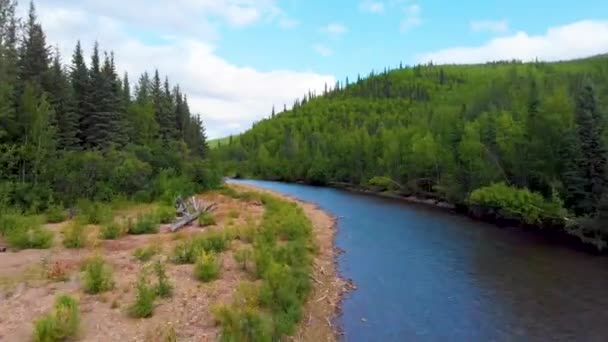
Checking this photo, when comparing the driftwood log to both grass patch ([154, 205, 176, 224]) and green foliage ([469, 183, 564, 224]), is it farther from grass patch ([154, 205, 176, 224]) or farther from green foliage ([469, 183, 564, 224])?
green foliage ([469, 183, 564, 224])

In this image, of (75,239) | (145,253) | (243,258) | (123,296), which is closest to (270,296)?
(123,296)

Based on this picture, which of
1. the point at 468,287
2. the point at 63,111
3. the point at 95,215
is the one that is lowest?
the point at 468,287

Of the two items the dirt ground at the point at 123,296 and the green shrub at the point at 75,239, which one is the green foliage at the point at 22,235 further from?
the green shrub at the point at 75,239

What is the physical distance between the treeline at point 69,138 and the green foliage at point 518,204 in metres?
29.5

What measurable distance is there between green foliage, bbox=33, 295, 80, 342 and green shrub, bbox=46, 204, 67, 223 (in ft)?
63.3

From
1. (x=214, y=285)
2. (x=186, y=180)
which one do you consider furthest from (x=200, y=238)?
(x=186, y=180)

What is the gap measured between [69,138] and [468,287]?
38.4 meters

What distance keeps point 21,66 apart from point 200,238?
3233cm

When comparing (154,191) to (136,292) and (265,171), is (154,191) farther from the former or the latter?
(265,171)

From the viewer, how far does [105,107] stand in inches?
1956

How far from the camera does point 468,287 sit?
21.8 m

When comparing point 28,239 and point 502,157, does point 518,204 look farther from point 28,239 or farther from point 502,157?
point 28,239

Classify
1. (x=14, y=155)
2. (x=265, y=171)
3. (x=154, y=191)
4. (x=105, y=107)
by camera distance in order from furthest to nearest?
(x=265, y=171), (x=105, y=107), (x=154, y=191), (x=14, y=155)

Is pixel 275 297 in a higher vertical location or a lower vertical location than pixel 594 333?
higher
